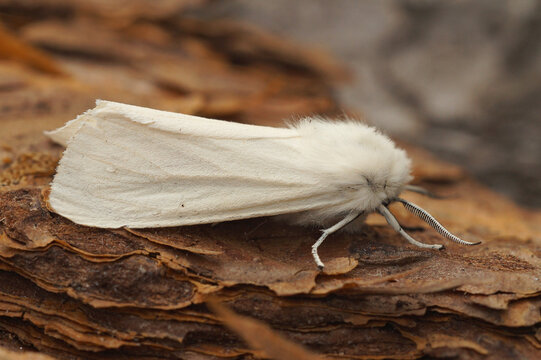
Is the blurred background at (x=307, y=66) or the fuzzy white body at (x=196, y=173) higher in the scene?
the blurred background at (x=307, y=66)

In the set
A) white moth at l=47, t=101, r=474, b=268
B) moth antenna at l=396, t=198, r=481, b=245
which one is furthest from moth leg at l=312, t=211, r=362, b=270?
moth antenna at l=396, t=198, r=481, b=245

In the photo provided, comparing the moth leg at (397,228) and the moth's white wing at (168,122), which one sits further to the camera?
the moth leg at (397,228)

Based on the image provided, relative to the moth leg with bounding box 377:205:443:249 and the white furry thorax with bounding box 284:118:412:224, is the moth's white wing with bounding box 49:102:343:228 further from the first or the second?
the moth leg with bounding box 377:205:443:249

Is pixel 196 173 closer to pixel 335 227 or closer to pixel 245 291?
pixel 245 291

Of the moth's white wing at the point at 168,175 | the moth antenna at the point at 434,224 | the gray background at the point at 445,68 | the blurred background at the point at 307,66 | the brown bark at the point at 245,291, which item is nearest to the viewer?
the brown bark at the point at 245,291

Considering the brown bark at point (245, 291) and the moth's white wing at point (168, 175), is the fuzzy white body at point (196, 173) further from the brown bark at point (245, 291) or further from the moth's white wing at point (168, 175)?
the brown bark at point (245, 291)

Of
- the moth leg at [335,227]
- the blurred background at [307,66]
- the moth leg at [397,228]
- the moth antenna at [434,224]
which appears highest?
the blurred background at [307,66]

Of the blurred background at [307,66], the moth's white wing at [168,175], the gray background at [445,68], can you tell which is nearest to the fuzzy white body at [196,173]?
the moth's white wing at [168,175]
